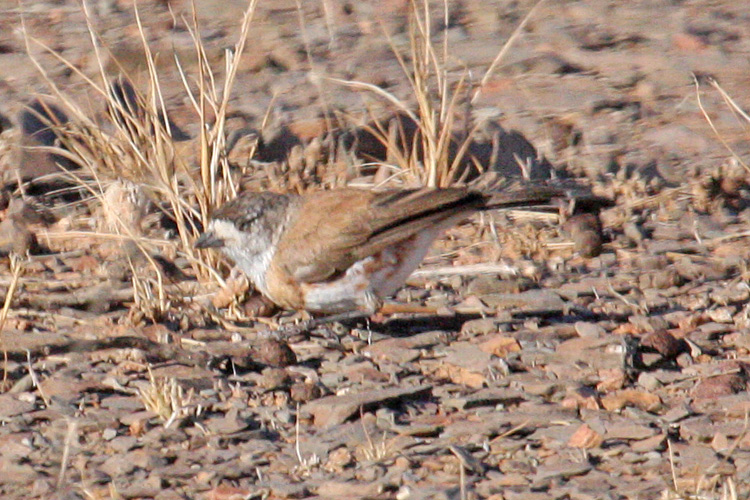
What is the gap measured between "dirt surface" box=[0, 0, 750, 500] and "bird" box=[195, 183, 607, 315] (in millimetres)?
198

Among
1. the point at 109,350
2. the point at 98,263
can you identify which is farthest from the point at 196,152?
the point at 109,350

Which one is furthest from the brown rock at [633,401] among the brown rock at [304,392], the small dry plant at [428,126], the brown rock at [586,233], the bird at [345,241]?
the small dry plant at [428,126]

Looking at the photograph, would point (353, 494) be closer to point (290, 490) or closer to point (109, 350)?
point (290, 490)

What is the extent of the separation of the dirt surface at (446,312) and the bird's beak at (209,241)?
283 mm

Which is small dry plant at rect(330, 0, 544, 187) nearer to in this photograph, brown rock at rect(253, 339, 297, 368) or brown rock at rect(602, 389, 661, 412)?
brown rock at rect(253, 339, 297, 368)

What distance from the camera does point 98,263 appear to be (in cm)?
719

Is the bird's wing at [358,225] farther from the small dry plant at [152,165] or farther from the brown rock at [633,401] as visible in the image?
the brown rock at [633,401]

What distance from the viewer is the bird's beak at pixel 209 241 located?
6.67 m

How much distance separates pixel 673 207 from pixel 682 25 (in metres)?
2.77

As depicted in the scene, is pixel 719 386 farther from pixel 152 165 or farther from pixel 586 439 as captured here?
pixel 152 165

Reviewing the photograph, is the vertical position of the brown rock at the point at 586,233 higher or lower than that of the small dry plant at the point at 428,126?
lower

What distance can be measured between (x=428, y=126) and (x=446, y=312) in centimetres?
134

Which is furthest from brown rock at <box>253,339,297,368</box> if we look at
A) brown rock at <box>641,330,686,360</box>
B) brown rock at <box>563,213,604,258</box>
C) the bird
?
brown rock at <box>563,213,604,258</box>

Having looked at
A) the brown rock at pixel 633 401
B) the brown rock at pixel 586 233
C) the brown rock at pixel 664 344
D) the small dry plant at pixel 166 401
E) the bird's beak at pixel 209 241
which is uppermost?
the bird's beak at pixel 209 241
